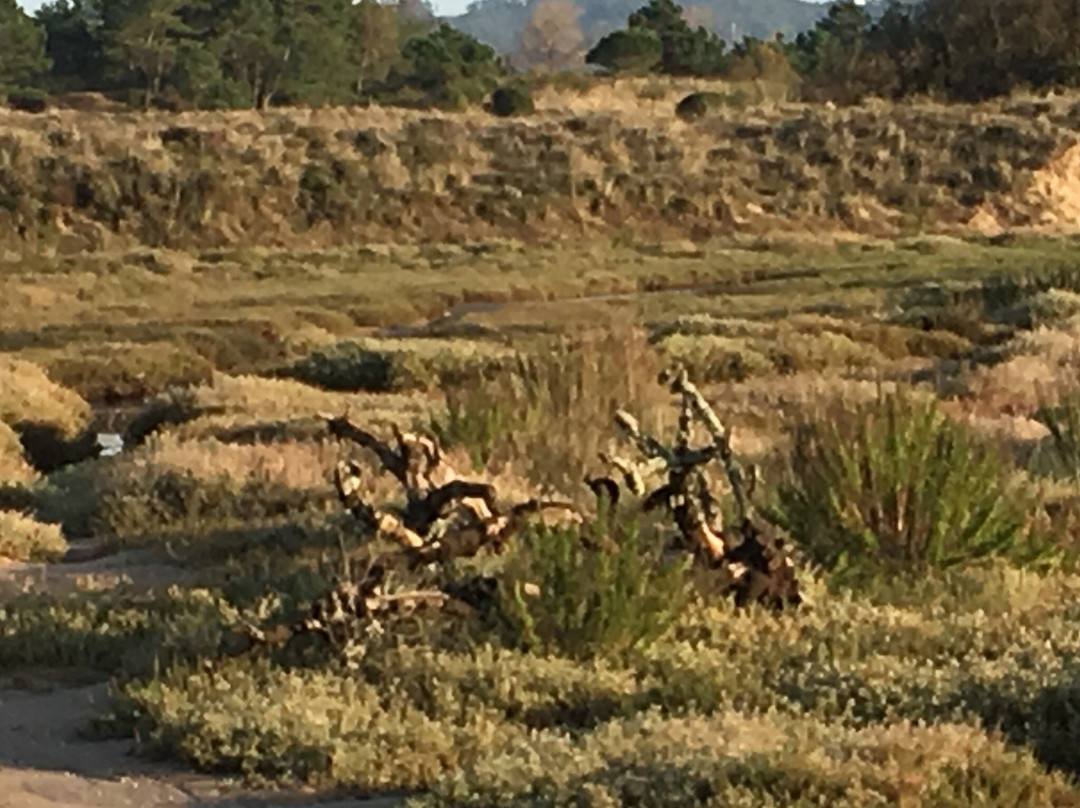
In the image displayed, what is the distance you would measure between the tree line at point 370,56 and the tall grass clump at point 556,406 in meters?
42.4

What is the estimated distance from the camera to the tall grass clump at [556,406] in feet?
43.4

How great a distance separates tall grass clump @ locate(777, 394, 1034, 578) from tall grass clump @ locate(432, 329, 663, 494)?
2.80 m

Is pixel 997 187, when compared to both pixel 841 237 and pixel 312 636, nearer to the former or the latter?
pixel 841 237

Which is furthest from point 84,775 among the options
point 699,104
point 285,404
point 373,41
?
point 373,41

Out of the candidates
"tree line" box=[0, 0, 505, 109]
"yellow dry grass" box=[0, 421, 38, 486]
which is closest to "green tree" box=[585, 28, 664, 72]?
"tree line" box=[0, 0, 505, 109]

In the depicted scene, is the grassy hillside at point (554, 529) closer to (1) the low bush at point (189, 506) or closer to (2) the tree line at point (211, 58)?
(1) the low bush at point (189, 506)

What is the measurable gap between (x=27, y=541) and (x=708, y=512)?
A: 4.73m

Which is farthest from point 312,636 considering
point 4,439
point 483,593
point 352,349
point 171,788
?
point 352,349

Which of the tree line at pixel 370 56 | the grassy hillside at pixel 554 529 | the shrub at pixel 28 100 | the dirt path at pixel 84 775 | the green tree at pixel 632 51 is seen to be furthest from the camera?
the green tree at pixel 632 51

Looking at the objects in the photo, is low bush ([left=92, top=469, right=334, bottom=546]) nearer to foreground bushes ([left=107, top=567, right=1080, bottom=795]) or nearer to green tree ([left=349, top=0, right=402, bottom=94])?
foreground bushes ([left=107, top=567, right=1080, bottom=795])

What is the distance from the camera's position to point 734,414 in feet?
55.9

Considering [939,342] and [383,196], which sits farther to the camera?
[383,196]

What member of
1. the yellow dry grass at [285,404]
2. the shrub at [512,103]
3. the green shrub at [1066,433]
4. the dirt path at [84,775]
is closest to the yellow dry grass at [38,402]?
the yellow dry grass at [285,404]

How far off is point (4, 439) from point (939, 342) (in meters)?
11.6
